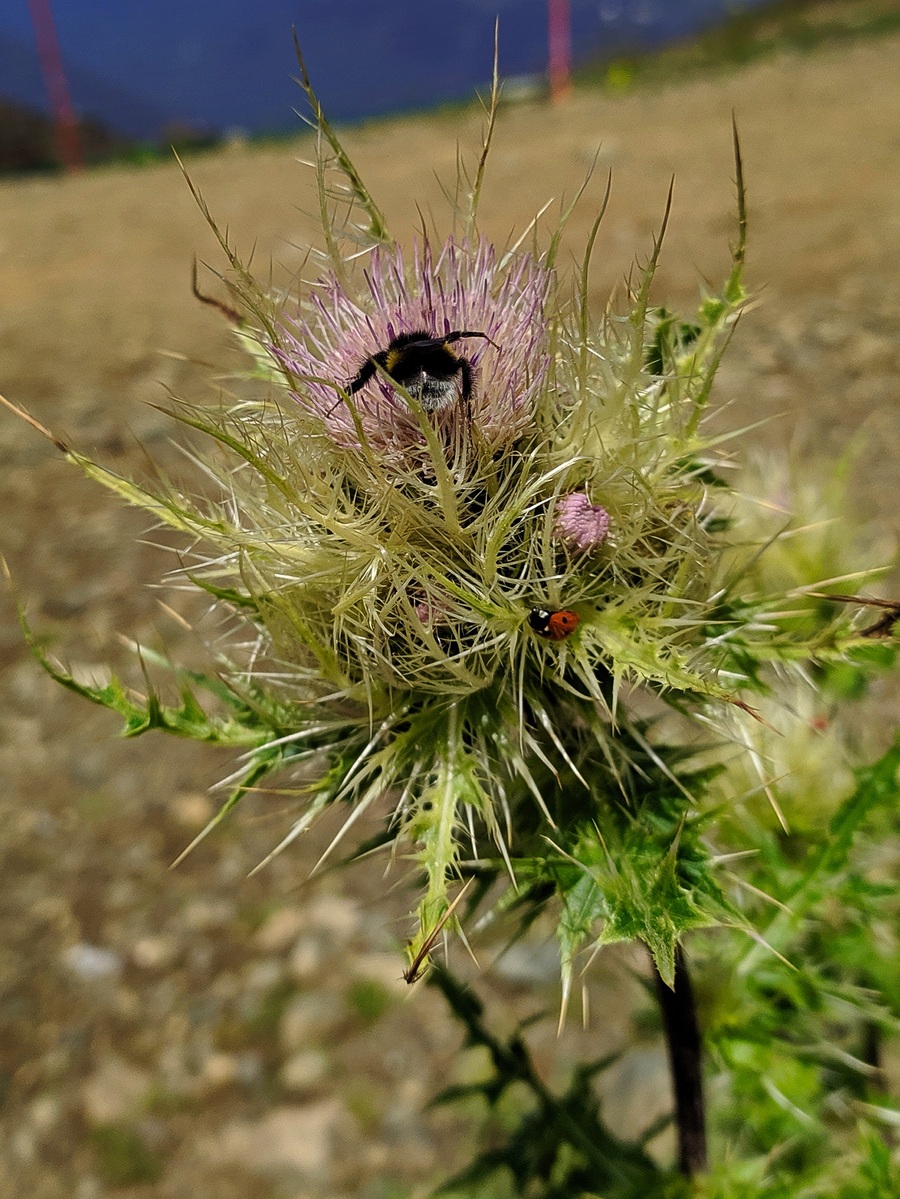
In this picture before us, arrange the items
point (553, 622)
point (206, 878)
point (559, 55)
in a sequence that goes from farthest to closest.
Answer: point (559, 55), point (206, 878), point (553, 622)

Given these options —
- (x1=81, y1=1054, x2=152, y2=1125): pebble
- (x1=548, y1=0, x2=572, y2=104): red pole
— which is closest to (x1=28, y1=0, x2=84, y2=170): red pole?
(x1=548, y1=0, x2=572, y2=104): red pole

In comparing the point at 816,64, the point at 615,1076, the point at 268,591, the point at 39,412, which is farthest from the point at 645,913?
the point at 816,64

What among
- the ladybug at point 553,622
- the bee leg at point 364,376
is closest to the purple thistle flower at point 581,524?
the ladybug at point 553,622

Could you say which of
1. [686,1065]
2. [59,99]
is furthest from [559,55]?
[686,1065]

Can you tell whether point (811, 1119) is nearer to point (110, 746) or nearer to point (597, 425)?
point (597, 425)

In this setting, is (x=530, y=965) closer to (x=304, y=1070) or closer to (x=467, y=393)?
(x=304, y=1070)

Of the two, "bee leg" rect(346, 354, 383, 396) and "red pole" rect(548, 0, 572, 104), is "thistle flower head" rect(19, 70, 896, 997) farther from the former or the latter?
"red pole" rect(548, 0, 572, 104)

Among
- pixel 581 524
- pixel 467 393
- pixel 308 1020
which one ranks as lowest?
pixel 308 1020
